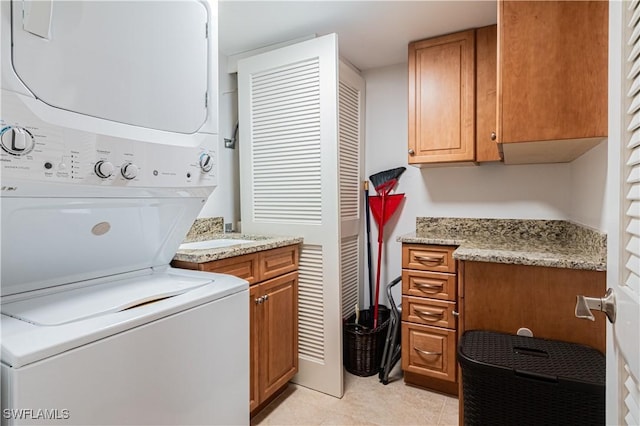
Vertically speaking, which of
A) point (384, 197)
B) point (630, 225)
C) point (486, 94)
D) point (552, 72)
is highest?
point (486, 94)

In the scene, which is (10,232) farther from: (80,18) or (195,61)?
(195,61)

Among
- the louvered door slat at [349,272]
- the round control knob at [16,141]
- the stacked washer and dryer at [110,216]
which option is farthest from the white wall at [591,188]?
the round control knob at [16,141]

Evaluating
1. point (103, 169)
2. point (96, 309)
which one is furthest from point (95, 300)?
point (103, 169)

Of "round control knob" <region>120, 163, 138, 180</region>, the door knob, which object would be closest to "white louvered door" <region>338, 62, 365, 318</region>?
"round control knob" <region>120, 163, 138, 180</region>

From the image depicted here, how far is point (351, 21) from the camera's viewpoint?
2.05m

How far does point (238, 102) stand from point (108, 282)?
1.67 metres

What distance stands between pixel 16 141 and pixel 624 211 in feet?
4.02

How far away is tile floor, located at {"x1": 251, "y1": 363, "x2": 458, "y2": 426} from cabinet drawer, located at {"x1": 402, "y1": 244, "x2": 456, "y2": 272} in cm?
78

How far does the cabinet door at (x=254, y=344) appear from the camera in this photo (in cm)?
176

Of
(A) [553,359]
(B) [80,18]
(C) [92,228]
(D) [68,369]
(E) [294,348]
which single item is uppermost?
(B) [80,18]

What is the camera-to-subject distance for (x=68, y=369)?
700mm

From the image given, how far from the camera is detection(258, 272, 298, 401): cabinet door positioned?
1.86 meters

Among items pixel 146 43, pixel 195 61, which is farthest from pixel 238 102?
pixel 146 43

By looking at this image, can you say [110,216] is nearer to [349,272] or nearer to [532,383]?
[532,383]
